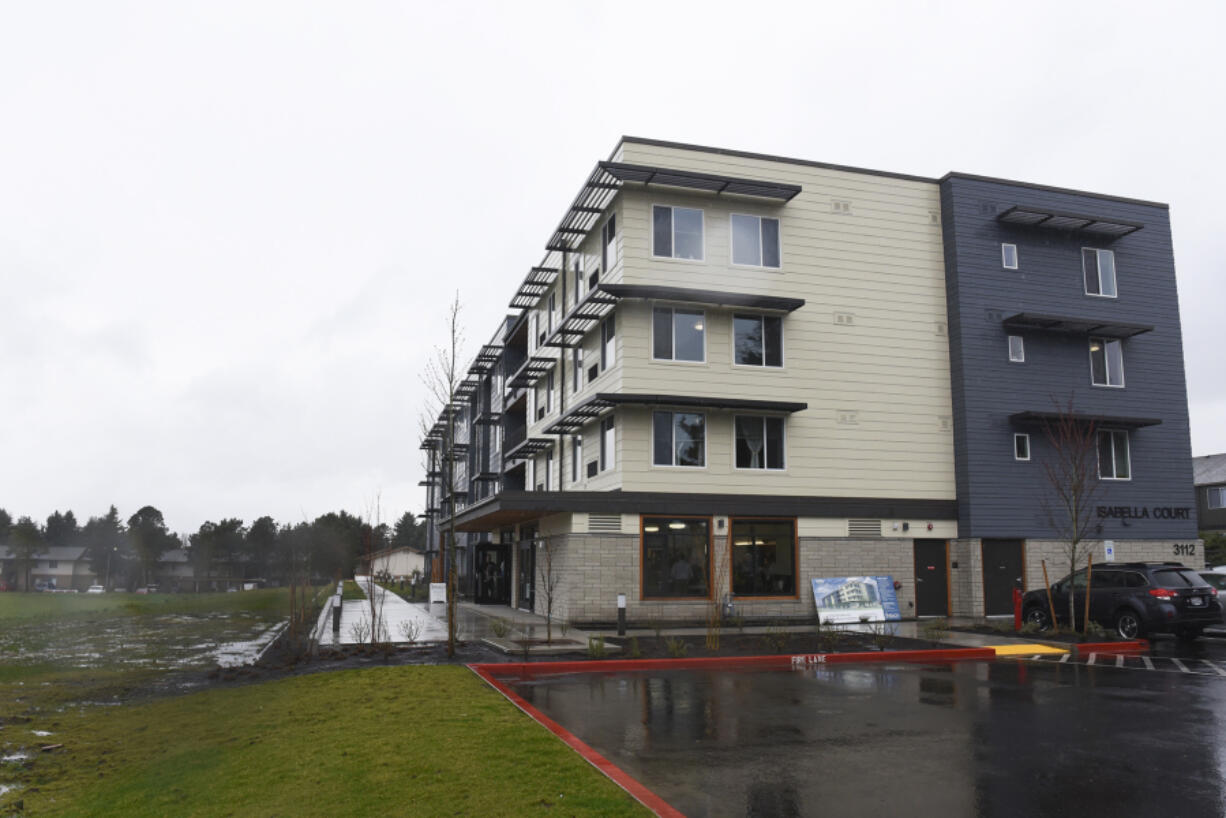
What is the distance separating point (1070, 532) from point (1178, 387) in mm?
7154

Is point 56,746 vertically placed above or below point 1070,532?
below

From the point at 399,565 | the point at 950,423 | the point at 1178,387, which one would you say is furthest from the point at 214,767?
the point at 399,565

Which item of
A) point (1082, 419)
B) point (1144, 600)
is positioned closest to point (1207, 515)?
point (1082, 419)

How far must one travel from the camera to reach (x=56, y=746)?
10.3 metres

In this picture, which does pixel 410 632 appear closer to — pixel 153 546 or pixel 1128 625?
pixel 1128 625

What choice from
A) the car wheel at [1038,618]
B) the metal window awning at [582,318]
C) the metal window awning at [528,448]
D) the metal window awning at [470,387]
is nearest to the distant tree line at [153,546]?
the metal window awning at [470,387]

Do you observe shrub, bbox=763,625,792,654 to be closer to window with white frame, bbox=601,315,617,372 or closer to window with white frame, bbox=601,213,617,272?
window with white frame, bbox=601,315,617,372

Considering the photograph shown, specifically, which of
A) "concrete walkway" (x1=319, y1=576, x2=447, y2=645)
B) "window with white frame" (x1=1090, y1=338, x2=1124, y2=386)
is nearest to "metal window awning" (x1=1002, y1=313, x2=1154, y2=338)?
"window with white frame" (x1=1090, y1=338, x2=1124, y2=386)

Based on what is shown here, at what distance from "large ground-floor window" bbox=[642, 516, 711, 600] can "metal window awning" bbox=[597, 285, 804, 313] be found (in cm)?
629

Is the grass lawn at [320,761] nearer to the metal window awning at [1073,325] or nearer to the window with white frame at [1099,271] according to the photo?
the metal window awning at [1073,325]

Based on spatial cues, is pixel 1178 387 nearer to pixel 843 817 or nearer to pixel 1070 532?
pixel 1070 532

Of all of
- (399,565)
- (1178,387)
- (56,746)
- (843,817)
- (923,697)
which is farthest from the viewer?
(399,565)

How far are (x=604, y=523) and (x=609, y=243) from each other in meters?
8.56

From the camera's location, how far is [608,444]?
90.3ft
